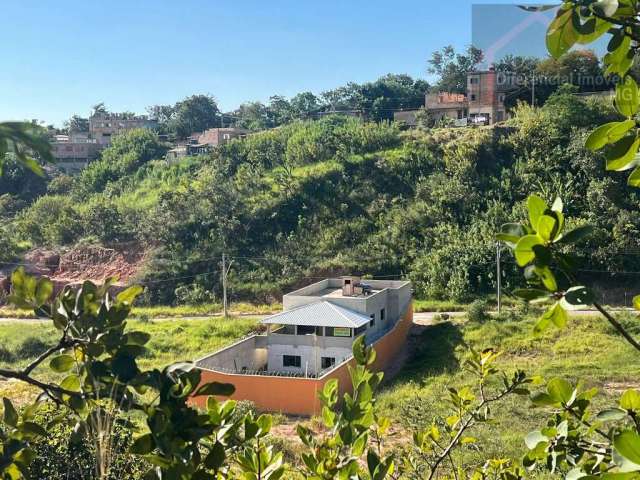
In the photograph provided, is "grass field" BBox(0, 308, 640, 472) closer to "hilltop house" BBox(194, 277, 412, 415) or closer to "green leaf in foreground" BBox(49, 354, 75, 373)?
"hilltop house" BBox(194, 277, 412, 415)

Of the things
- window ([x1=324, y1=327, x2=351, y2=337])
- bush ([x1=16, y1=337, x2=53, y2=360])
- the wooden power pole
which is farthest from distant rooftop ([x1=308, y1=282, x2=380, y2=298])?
bush ([x1=16, y1=337, x2=53, y2=360])

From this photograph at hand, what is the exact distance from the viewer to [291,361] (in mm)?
12141

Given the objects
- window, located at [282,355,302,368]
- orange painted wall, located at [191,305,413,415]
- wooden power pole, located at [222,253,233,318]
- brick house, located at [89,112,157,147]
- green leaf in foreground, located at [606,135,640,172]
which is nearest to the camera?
green leaf in foreground, located at [606,135,640,172]

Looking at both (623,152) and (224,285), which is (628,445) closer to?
(623,152)

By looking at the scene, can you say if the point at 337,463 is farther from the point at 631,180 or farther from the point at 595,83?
the point at 595,83

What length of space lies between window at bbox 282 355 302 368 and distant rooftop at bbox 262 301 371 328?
753mm

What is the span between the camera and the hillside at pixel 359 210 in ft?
→ 62.1

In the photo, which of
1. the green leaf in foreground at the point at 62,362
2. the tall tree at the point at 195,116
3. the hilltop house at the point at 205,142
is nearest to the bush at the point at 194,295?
the hilltop house at the point at 205,142

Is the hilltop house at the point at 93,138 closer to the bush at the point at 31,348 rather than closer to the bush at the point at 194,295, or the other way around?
the bush at the point at 194,295

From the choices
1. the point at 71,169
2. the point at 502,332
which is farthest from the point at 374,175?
the point at 71,169

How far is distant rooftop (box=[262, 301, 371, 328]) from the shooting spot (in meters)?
11.6

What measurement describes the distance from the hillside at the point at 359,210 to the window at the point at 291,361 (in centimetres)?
682

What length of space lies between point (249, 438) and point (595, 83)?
27585 mm

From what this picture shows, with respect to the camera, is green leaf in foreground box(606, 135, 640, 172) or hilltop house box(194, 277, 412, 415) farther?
hilltop house box(194, 277, 412, 415)
